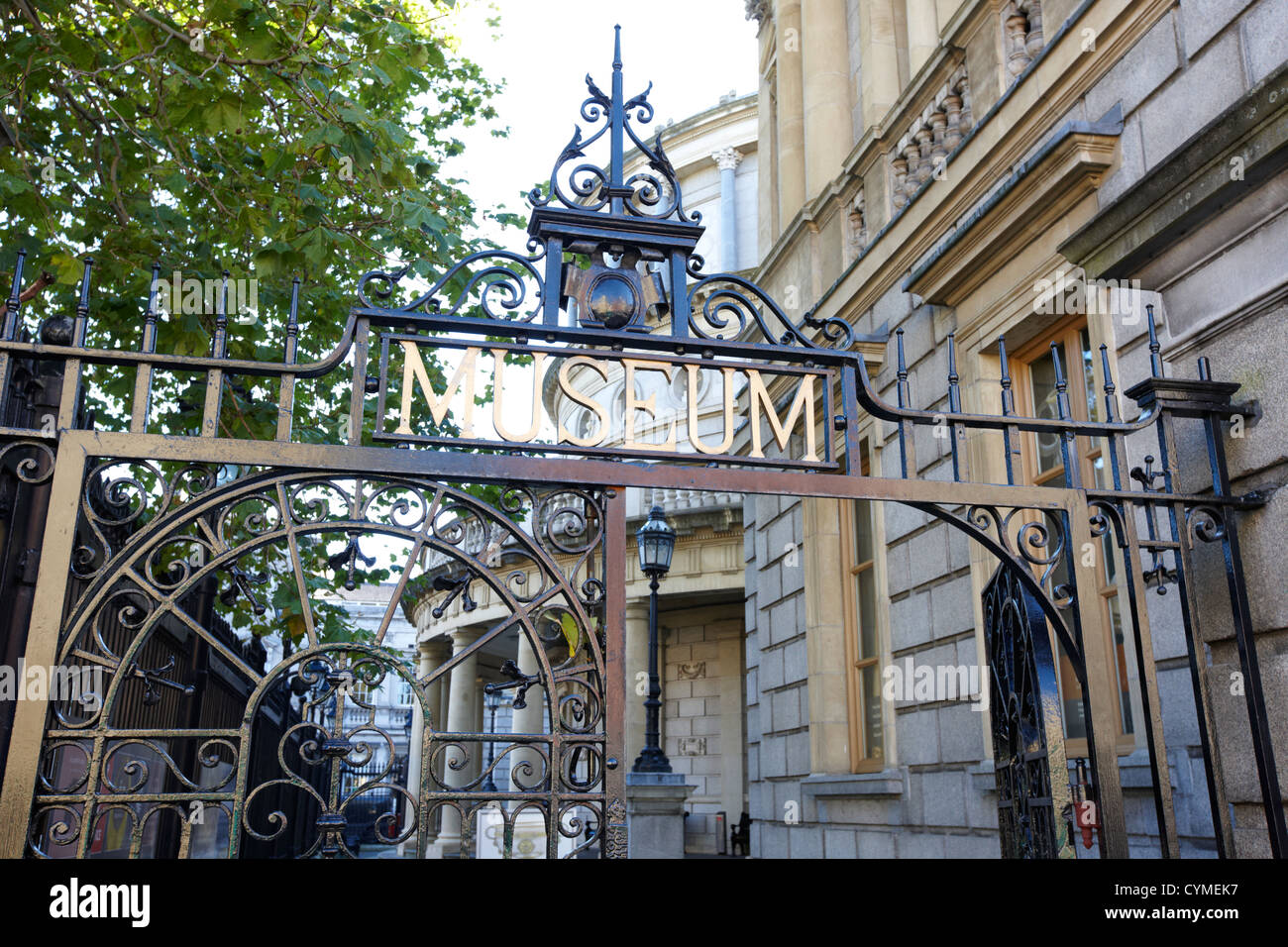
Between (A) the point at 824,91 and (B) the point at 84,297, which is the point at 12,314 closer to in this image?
(B) the point at 84,297

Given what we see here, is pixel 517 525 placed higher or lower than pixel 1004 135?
lower

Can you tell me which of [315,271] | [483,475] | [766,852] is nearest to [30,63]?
[315,271]

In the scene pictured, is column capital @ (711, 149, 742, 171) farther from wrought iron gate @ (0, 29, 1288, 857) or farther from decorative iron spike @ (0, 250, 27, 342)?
decorative iron spike @ (0, 250, 27, 342)

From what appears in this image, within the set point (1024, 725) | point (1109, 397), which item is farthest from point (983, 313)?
point (1024, 725)

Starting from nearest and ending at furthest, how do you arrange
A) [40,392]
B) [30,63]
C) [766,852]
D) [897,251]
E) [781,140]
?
[40,392] < [30,63] < [897,251] < [766,852] < [781,140]

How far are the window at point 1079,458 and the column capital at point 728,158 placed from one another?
957 inches

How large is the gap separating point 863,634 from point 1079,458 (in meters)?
3.92

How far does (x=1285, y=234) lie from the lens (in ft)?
15.4

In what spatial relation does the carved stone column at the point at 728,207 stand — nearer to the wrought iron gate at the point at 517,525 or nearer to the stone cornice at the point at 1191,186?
the stone cornice at the point at 1191,186

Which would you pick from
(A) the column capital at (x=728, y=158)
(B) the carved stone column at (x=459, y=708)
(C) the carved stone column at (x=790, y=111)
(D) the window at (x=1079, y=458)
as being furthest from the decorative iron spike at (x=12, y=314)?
(A) the column capital at (x=728, y=158)

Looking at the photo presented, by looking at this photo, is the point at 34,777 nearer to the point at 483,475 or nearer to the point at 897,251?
the point at 483,475

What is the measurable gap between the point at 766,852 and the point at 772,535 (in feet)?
11.4

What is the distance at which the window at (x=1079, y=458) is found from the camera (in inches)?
264

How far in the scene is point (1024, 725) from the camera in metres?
5.38
